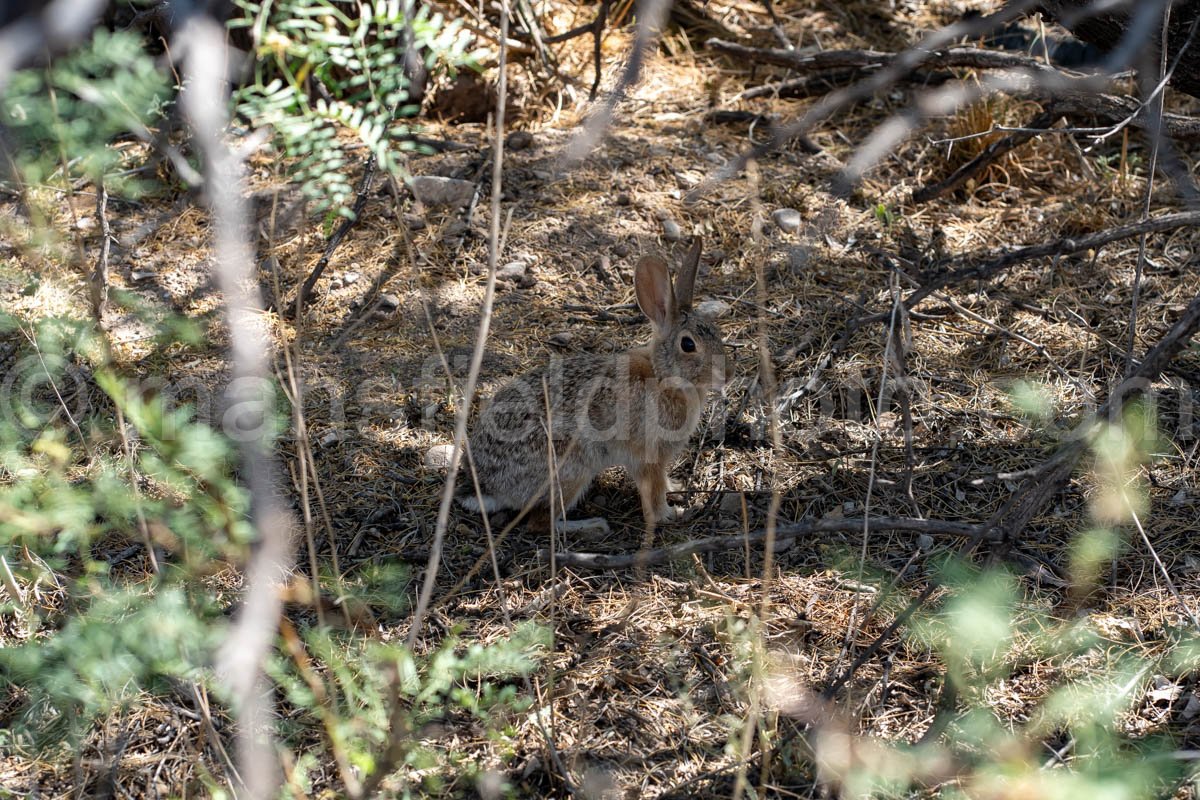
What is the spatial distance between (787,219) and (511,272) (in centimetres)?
161

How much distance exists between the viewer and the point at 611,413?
4.45 meters

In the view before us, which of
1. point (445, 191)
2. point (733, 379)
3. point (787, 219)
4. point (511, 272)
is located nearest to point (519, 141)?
point (445, 191)

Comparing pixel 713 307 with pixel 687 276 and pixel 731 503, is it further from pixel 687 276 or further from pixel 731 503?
pixel 731 503

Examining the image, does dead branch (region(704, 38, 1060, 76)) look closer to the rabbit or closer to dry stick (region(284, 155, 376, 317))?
the rabbit

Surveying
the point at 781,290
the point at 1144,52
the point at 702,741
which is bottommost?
the point at 702,741

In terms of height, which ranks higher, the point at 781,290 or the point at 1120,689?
the point at 781,290

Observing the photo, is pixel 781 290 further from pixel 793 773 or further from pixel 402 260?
pixel 793 773

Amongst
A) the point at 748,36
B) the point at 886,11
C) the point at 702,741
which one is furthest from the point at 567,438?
the point at 886,11

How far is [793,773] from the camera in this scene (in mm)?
2975

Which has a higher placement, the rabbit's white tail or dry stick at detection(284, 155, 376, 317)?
dry stick at detection(284, 155, 376, 317)

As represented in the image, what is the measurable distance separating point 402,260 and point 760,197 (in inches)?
83.4

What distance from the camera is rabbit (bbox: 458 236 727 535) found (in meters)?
4.31

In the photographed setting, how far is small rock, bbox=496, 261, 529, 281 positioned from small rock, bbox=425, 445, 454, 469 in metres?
1.26

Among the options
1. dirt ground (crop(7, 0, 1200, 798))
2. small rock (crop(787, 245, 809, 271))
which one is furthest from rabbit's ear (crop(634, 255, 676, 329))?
small rock (crop(787, 245, 809, 271))
